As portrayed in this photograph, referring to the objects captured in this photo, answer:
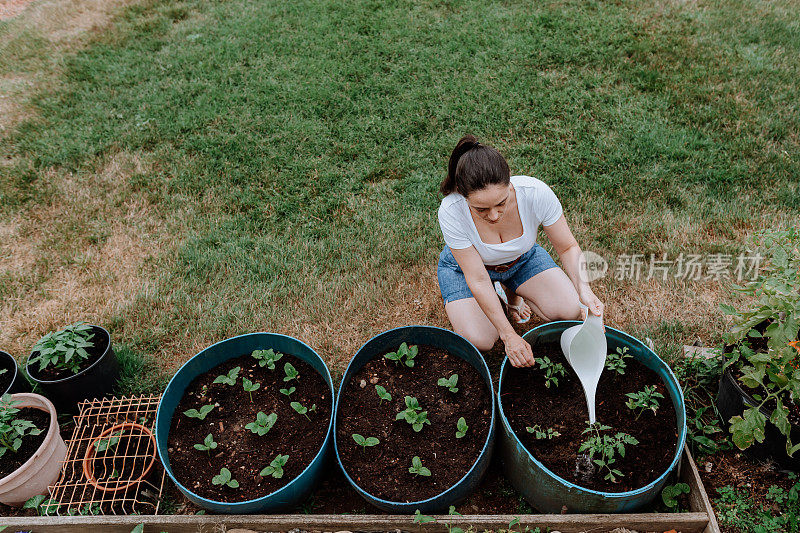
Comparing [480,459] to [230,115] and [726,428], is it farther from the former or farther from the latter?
[230,115]

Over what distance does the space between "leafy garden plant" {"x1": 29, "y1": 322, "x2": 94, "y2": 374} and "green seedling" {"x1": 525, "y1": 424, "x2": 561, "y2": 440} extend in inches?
78.2

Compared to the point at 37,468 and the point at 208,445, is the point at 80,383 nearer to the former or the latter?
the point at 37,468

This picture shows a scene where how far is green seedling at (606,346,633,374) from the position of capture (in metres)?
2.10

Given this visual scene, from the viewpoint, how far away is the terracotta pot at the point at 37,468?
83.1 inches

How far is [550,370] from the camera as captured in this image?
214cm

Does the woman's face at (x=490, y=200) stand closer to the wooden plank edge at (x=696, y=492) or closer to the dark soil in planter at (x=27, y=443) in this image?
the wooden plank edge at (x=696, y=492)

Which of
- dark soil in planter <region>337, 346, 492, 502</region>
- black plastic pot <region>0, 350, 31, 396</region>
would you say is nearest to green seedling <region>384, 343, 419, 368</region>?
dark soil in planter <region>337, 346, 492, 502</region>

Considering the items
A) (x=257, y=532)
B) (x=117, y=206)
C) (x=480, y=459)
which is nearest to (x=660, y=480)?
(x=480, y=459)

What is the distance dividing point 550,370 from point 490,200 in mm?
748

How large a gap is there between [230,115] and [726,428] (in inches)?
159

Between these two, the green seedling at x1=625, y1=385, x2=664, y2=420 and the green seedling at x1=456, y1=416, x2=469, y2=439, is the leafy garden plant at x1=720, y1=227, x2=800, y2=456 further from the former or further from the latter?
the green seedling at x1=456, y1=416, x2=469, y2=439

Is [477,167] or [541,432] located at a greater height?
[477,167]

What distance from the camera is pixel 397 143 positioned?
3.98 m

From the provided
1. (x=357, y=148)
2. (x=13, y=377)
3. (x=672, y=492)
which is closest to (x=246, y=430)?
(x=13, y=377)
